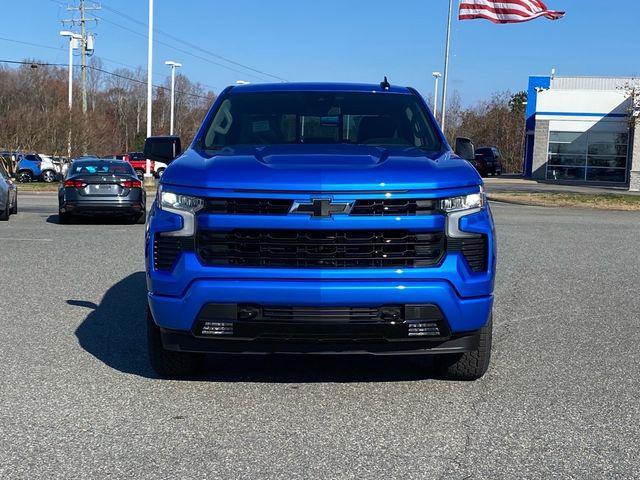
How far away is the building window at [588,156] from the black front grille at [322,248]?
47528mm

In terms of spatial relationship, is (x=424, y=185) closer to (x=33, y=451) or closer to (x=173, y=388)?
(x=173, y=388)

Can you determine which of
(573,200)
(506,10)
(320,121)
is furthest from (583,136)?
(320,121)

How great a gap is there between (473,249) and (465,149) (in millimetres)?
1771

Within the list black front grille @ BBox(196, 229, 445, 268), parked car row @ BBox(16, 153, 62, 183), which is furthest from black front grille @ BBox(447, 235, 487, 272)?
parked car row @ BBox(16, 153, 62, 183)

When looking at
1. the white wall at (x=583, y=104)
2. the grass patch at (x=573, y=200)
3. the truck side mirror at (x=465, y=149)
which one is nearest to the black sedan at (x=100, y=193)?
the truck side mirror at (x=465, y=149)

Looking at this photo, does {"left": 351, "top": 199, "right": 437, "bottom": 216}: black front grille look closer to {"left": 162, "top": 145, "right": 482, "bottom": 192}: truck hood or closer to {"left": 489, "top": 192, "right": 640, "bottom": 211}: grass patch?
{"left": 162, "top": 145, "right": 482, "bottom": 192}: truck hood

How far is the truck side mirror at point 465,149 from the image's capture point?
6.44 meters

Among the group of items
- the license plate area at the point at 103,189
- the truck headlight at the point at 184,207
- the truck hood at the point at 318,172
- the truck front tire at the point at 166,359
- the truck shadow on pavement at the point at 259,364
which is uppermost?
Result: the truck hood at the point at 318,172

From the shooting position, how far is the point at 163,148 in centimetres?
665

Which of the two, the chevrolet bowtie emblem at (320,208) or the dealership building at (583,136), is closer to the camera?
the chevrolet bowtie emblem at (320,208)

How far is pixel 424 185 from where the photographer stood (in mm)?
4812

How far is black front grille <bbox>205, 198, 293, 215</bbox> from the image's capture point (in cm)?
479

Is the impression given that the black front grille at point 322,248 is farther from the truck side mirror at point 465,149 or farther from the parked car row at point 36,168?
the parked car row at point 36,168

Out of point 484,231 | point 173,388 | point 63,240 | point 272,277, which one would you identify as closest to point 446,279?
point 484,231
